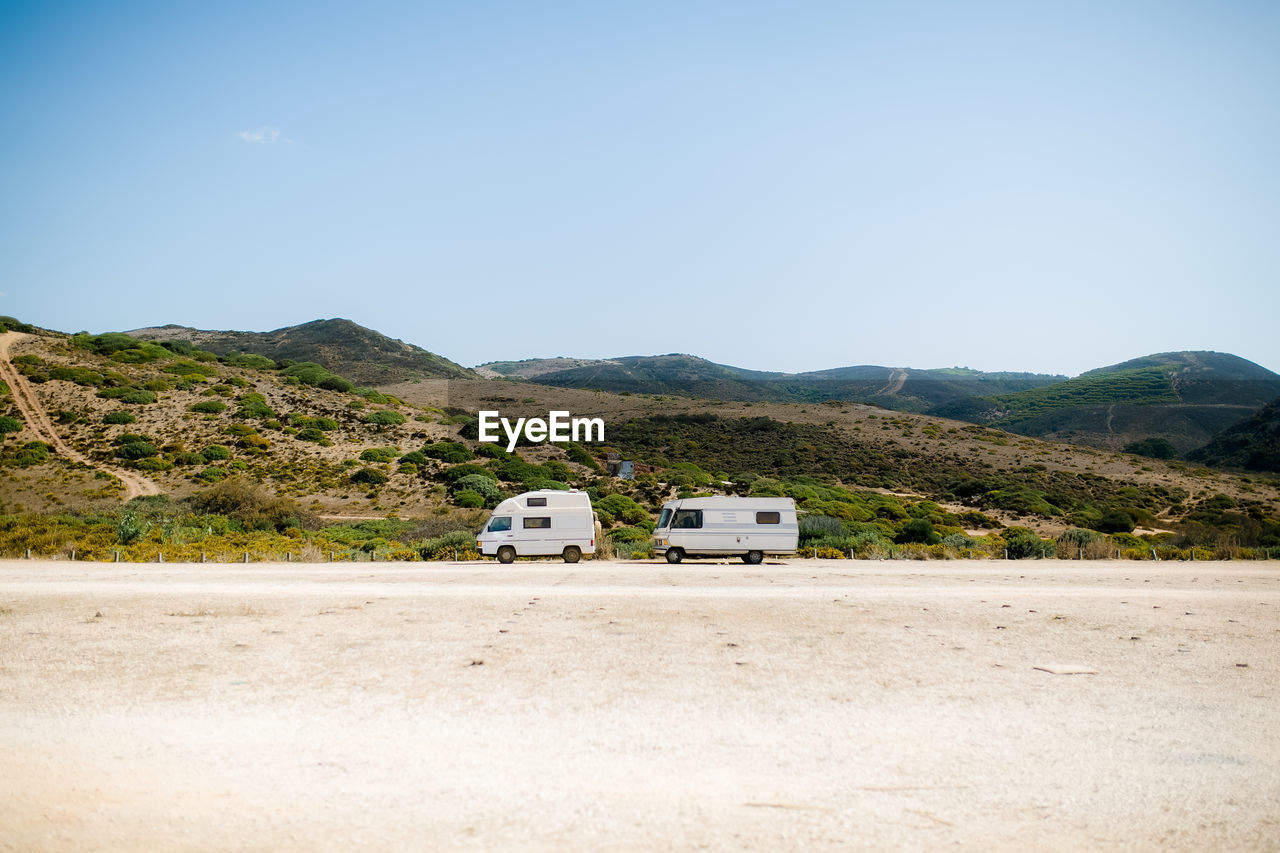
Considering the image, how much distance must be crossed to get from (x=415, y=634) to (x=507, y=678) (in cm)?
288

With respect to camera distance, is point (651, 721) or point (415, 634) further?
point (415, 634)

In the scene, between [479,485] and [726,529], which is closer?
[726,529]

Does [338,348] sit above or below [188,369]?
above

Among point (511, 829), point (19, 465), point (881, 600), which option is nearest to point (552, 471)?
point (19, 465)

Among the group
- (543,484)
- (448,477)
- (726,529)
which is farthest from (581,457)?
(726,529)

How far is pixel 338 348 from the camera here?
13925cm

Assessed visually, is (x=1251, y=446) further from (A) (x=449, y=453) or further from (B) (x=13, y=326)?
(B) (x=13, y=326)

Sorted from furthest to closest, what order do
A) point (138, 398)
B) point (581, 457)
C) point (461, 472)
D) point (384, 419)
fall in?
point (384, 419), point (581, 457), point (138, 398), point (461, 472)

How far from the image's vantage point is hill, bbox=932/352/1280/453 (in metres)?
116

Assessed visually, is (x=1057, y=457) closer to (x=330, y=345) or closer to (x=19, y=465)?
(x=19, y=465)

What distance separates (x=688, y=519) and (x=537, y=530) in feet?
15.5

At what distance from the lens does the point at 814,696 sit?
8.59 metres

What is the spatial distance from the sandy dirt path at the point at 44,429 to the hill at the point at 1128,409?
4520 inches

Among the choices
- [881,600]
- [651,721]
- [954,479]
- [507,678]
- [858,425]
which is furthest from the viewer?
[858,425]
